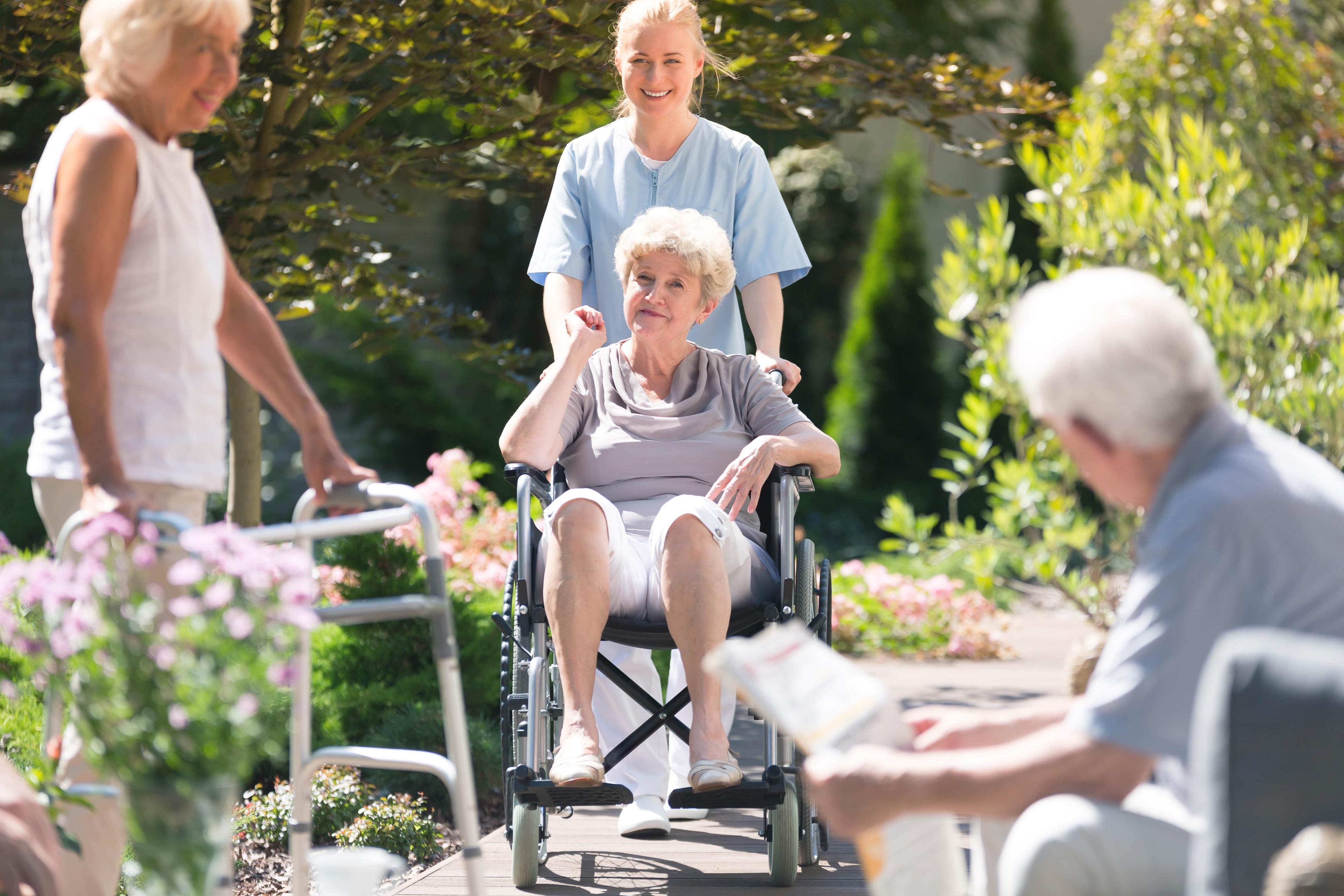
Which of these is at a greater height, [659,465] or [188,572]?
[188,572]

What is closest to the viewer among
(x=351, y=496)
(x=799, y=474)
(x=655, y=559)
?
(x=351, y=496)

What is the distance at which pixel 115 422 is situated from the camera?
61.9 inches

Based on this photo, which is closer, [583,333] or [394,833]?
[583,333]

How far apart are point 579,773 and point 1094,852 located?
1.15m

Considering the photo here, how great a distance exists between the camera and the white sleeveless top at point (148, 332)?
61.8 inches

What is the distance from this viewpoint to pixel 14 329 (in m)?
8.31

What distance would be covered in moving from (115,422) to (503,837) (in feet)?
5.33

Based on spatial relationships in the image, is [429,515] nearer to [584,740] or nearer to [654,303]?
[584,740]

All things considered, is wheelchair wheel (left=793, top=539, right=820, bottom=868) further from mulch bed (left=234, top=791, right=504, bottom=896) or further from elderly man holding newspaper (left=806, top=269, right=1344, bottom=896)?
elderly man holding newspaper (left=806, top=269, right=1344, bottom=896)

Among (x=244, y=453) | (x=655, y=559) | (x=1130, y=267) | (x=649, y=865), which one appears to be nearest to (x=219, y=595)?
(x=655, y=559)

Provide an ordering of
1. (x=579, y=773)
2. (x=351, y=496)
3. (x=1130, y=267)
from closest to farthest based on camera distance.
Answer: (x=351, y=496)
(x=579, y=773)
(x=1130, y=267)

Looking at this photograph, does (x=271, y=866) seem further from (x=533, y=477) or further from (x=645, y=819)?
(x=533, y=477)

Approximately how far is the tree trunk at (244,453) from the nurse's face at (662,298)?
1.31 meters

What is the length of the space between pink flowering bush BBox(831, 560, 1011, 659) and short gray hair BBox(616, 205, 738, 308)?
291cm
